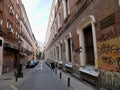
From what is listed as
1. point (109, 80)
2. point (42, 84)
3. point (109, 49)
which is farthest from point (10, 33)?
point (109, 80)

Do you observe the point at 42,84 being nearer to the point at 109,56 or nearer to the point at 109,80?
the point at 109,80

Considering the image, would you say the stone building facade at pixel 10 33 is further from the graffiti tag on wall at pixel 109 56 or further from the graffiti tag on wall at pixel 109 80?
the graffiti tag on wall at pixel 109 80

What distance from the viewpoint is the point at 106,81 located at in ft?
21.5

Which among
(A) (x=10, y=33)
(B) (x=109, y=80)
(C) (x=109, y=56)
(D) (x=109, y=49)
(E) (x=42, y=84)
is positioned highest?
(A) (x=10, y=33)

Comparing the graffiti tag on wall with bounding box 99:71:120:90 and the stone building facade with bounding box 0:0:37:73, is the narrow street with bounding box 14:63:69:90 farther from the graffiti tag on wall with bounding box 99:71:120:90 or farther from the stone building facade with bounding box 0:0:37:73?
the stone building facade with bounding box 0:0:37:73

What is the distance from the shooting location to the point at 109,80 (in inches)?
249

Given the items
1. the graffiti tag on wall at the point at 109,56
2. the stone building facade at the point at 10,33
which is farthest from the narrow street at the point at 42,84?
the stone building facade at the point at 10,33

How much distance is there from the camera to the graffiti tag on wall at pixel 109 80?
5.79m

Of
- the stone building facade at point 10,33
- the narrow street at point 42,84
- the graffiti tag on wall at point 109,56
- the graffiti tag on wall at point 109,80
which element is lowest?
the narrow street at point 42,84

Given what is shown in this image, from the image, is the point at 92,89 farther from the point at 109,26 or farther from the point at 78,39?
the point at 78,39

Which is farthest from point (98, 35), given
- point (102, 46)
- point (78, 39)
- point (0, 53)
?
point (0, 53)

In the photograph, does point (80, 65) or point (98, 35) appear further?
point (80, 65)

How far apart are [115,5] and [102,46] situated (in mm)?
1821

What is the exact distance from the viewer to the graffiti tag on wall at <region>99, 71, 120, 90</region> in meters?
5.79
